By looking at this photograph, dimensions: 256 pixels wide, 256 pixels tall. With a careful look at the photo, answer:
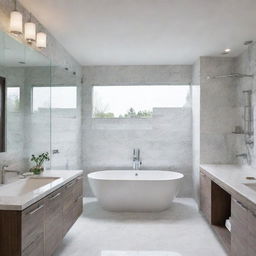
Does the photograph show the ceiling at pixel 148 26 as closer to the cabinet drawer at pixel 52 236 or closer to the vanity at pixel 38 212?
the vanity at pixel 38 212

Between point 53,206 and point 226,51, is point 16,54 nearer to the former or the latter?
point 53,206

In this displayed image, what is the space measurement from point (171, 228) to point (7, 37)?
302cm

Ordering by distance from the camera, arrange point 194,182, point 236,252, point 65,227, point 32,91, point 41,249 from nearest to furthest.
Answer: point 41,249
point 236,252
point 65,227
point 32,91
point 194,182

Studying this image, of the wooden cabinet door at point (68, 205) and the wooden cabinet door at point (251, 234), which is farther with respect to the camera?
the wooden cabinet door at point (68, 205)

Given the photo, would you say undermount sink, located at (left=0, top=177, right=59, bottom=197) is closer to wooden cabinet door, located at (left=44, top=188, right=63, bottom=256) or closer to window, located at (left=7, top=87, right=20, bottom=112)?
wooden cabinet door, located at (left=44, top=188, right=63, bottom=256)

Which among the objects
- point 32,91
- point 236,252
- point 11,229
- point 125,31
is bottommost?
point 236,252

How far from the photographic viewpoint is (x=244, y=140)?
12.9 feet

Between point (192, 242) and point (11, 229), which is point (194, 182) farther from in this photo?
point (11, 229)

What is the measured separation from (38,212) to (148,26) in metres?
2.36

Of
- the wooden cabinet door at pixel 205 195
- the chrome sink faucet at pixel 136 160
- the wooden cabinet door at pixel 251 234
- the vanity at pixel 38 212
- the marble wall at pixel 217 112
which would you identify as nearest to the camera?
the vanity at pixel 38 212

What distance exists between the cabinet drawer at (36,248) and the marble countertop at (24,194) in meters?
0.31

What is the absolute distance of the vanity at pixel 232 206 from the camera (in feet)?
6.81

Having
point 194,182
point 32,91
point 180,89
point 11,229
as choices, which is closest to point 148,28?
point 32,91

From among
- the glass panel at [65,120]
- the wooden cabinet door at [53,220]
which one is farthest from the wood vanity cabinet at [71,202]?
the glass panel at [65,120]
